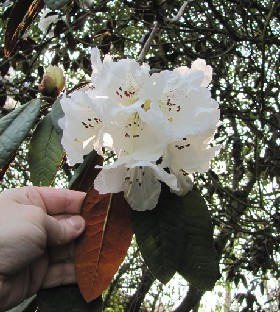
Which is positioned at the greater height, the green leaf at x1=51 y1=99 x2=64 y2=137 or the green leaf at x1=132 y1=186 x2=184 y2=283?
the green leaf at x1=51 y1=99 x2=64 y2=137

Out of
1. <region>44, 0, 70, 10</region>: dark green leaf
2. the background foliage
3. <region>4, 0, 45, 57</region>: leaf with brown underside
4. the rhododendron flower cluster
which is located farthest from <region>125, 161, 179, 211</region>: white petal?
Answer: the background foliage

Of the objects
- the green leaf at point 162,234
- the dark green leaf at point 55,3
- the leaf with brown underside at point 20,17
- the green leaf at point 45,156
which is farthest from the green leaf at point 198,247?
the leaf with brown underside at point 20,17

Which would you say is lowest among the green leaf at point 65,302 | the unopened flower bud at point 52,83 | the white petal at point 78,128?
the green leaf at point 65,302

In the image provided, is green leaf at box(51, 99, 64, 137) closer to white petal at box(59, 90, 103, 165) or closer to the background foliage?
white petal at box(59, 90, 103, 165)

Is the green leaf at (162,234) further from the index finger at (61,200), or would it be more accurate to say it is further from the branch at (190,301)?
the branch at (190,301)

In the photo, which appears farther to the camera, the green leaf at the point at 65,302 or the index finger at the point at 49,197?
the index finger at the point at 49,197

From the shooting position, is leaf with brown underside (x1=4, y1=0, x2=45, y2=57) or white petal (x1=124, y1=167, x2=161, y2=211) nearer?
white petal (x1=124, y1=167, x2=161, y2=211)
